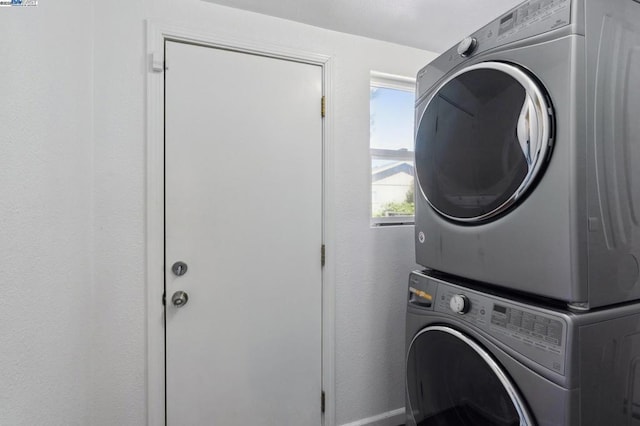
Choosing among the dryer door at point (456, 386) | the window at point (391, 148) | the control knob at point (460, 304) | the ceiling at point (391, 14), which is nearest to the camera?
the dryer door at point (456, 386)

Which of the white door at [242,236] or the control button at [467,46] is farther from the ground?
the control button at [467,46]

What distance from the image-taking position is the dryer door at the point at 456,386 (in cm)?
87

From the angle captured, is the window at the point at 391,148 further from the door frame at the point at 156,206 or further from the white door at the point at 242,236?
the door frame at the point at 156,206

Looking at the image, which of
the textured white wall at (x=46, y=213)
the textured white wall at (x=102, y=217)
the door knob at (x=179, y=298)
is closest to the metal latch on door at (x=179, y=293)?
the door knob at (x=179, y=298)

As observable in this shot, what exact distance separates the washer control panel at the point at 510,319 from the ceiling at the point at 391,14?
1.36 meters

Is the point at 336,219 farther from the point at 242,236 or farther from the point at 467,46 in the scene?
the point at 467,46

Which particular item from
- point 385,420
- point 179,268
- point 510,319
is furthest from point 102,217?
point 385,420

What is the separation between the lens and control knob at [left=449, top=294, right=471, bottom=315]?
1006 mm

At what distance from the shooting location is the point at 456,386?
1042mm

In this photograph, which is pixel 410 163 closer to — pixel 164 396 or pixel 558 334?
pixel 558 334

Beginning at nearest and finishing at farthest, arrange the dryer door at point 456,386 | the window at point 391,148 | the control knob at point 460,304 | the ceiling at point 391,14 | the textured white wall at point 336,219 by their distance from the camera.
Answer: the dryer door at point 456,386 < the control knob at point 460,304 < the textured white wall at point 336,219 < the ceiling at point 391,14 < the window at point 391,148

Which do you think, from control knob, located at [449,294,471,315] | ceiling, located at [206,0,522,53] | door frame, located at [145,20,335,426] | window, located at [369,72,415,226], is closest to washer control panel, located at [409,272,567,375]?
control knob, located at [449,294,471,315]

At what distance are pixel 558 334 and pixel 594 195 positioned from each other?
37 cm

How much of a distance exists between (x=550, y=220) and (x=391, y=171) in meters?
1.21
